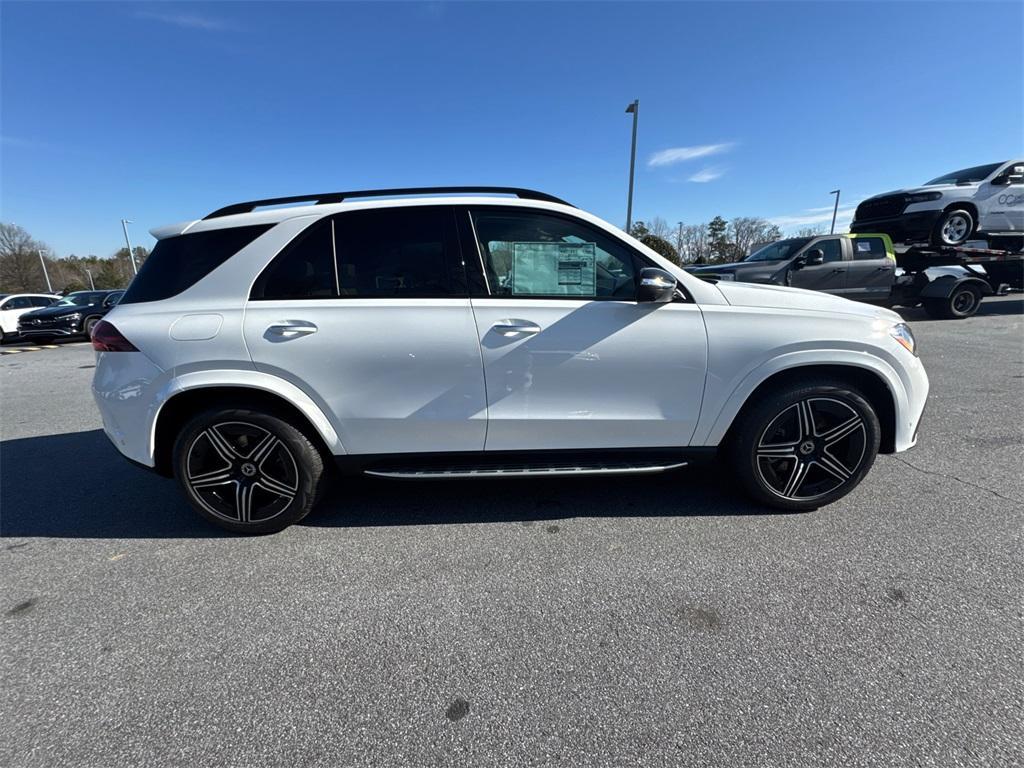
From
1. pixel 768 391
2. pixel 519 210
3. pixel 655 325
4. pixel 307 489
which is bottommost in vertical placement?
pixel 307 489

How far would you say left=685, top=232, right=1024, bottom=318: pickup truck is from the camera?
10055mm

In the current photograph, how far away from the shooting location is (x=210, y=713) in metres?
1.65

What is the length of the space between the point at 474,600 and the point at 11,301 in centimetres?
2014

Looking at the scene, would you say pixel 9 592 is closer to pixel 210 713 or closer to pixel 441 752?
pixel 210 713

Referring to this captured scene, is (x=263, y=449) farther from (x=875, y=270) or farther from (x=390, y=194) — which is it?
(x=875, y=270)

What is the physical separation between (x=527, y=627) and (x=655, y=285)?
1786 millimetres

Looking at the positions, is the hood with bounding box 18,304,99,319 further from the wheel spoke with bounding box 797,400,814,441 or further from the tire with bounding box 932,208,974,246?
the tire with bounding box 932,208,974,246

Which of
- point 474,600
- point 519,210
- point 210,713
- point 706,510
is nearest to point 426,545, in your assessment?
point 474,600

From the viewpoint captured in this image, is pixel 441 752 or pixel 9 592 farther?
pixel 9 592

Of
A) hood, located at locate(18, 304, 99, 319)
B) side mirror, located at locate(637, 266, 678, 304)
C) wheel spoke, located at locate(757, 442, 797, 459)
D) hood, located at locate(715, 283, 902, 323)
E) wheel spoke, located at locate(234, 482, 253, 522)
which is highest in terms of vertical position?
side mirror, located at locate(637, 266, 678, 304)

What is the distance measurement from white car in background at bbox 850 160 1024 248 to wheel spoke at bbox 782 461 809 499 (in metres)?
11.8

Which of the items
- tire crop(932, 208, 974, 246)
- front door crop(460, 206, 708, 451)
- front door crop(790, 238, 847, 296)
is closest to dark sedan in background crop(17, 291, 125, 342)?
front door crop(460, 206, 708, 451)

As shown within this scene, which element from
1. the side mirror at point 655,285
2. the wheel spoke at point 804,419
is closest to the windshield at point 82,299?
the side mirror at point 655,285

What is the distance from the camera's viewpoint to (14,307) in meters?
14.6
